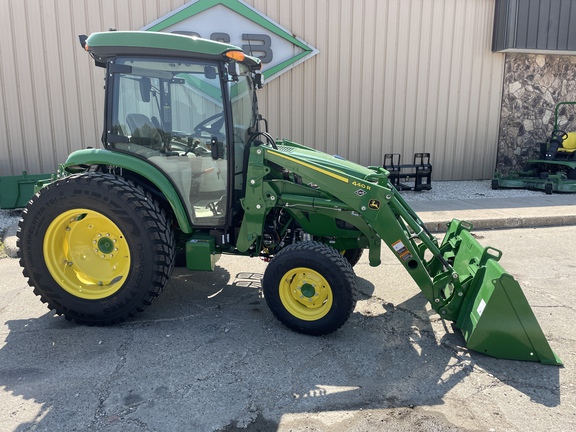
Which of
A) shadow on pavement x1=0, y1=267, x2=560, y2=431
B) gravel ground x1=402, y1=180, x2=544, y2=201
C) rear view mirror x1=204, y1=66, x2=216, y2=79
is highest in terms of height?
rear view mirror x1=204, y1=66, x2=216, y2=79

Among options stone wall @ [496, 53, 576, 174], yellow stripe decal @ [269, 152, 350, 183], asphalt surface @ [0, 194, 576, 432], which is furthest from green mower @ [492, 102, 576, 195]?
yellow stripe decal @ [269, 152, 350, 183]

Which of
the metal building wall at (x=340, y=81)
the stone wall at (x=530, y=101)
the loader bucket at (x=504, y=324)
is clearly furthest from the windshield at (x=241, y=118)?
the stone wall at (x=530, y=101)

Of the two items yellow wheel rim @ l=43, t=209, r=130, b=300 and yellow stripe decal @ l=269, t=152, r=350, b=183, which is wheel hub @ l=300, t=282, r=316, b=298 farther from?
yellow wheel rim @ l=43, t=209, r=130, b=300

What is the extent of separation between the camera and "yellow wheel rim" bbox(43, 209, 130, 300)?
4.05 meters

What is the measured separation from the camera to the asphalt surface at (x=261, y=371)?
2.90 m

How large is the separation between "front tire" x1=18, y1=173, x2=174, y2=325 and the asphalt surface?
0.27 m

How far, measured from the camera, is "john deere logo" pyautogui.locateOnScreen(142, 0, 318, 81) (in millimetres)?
9156

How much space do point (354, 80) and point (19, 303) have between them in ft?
26.3

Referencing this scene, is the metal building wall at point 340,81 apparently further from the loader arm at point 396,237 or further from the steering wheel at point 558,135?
the loader arm at point 396,237

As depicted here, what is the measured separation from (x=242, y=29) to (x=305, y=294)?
23.6 feet

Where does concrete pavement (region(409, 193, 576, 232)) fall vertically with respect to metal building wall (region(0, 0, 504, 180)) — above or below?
below

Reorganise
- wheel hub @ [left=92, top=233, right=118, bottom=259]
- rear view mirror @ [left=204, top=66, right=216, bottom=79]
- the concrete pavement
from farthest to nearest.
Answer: the concrete pavement
wheel hub @ [left=92, top=233, right=118, bottom=259]
rear view mirror @ [left=204, top=66, right=216, bottom=79]

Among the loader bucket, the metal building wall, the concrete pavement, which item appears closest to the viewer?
the loader bucket

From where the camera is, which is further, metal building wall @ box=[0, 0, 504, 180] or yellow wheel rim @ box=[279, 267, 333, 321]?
metal building wall @ box=[0, 0, 504, 180]
